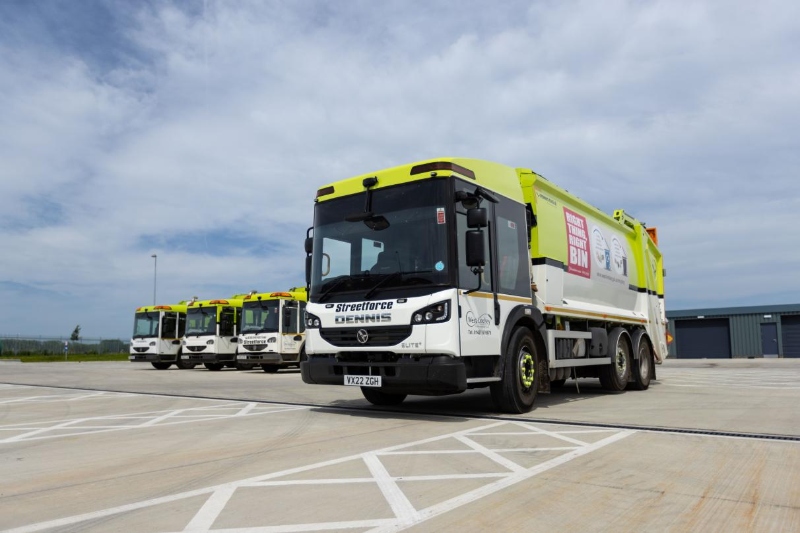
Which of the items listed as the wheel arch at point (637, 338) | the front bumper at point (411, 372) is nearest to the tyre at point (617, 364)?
the wheel arch at point (637, 338)

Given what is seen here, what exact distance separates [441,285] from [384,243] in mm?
991

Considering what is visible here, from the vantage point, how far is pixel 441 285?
6.98m

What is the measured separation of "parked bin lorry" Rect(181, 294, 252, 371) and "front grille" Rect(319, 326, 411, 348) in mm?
17005

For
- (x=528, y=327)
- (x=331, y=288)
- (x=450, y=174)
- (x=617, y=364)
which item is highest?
(x=450, y=174)

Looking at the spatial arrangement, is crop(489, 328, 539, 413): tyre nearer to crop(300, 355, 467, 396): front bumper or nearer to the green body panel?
crop(300, 355, 467, 396): front bumper

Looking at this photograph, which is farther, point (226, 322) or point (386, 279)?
point (226, 322)

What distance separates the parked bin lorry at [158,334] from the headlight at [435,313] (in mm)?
21018

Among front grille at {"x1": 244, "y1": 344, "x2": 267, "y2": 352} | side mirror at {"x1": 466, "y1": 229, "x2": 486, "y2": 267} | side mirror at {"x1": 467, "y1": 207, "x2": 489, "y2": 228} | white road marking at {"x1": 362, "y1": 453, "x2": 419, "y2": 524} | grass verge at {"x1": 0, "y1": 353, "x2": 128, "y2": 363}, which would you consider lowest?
white road marking at {"x1": 362, "y1": 453, "x2": 419, "y2": 524}

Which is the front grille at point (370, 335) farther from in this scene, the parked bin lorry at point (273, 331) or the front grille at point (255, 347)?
the front grille at point (255, 347)

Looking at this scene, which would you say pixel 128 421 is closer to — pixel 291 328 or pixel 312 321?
pixel 312 321

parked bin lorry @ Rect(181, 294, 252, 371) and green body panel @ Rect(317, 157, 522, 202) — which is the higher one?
green body panel @ Rect(317, 157, 522, 202)

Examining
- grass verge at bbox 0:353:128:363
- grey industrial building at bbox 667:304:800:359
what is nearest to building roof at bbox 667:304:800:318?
grey industrial building at bbox 667:304:800:359

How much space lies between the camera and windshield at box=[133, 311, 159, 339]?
26.1 metres

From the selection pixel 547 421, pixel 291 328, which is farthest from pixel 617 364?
pixel 291 328
